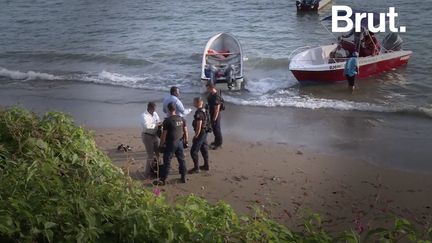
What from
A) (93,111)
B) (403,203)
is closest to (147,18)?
(93,111)

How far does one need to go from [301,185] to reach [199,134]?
2.08m

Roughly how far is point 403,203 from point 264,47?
14554mm

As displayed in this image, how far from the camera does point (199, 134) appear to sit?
9305mm

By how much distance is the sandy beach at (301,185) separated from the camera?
8195 millimetres

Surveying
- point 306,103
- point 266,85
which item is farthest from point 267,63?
point 306,103

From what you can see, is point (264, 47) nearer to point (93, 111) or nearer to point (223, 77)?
point (223, 77)

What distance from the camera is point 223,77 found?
15.8m

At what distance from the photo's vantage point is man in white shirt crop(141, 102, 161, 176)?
9172 millimetres

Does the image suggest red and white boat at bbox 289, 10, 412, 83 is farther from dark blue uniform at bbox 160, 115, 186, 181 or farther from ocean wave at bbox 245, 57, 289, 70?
dark blue uniform at bbox 160, 115, 186, 181

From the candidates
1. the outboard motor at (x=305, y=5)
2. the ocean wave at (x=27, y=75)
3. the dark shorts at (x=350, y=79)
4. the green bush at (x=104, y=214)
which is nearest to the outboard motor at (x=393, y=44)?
the dark shorts at (x=350, y=79)

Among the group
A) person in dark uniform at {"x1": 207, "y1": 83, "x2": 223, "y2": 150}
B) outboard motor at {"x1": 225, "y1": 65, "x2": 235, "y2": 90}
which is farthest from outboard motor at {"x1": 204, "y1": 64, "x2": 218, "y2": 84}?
person in dark uniform at {"x1": 207, "y1": 83, "x2": 223, "y2": 150}

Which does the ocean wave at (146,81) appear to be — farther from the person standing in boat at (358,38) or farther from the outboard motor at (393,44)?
the outboard motor at (393,44)

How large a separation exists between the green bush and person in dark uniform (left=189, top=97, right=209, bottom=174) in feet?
11.8

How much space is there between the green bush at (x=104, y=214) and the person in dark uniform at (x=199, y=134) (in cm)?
358
